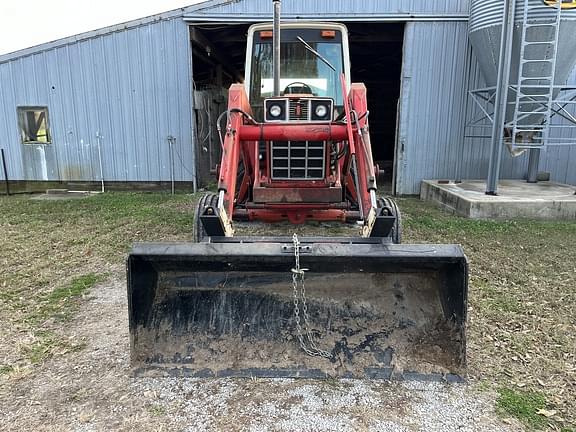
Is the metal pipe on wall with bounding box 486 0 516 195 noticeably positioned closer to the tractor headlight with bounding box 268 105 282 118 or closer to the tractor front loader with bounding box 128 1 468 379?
the tractor headlight with bounding box 268 105 282 118

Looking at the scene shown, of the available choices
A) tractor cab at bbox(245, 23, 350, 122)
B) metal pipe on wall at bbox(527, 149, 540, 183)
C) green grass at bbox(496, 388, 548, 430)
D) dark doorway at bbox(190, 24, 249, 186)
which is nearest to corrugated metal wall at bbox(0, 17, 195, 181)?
Answer: dark doorway at bbox(190, 24, 249, 186)

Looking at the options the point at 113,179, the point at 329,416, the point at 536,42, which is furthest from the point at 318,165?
the point at 113,179

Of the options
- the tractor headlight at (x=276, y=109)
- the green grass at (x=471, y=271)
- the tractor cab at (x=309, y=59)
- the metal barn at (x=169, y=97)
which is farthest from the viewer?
the metal barn at (x=169, y=97)

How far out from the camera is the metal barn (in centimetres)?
941

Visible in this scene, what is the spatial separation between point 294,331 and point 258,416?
0.62 meters

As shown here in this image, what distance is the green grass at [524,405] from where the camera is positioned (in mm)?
2570

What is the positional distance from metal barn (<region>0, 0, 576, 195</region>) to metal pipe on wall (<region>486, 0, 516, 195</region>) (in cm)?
193

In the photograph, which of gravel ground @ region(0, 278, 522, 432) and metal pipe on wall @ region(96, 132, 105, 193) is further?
metal pipe on wall @ region(96, 132, 105, 193)

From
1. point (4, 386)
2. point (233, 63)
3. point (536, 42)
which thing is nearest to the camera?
point (4, 386)

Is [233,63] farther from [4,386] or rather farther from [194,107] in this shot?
[4,386]

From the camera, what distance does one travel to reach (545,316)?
3.84m

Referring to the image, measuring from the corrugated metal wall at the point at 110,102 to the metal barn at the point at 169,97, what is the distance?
22mm

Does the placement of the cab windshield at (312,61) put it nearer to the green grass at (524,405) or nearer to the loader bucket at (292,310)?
the loader bucket at (292,310)

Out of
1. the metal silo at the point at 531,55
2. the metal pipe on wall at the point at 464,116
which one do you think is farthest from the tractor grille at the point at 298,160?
the metal pipe on wall at the point at 464,116
